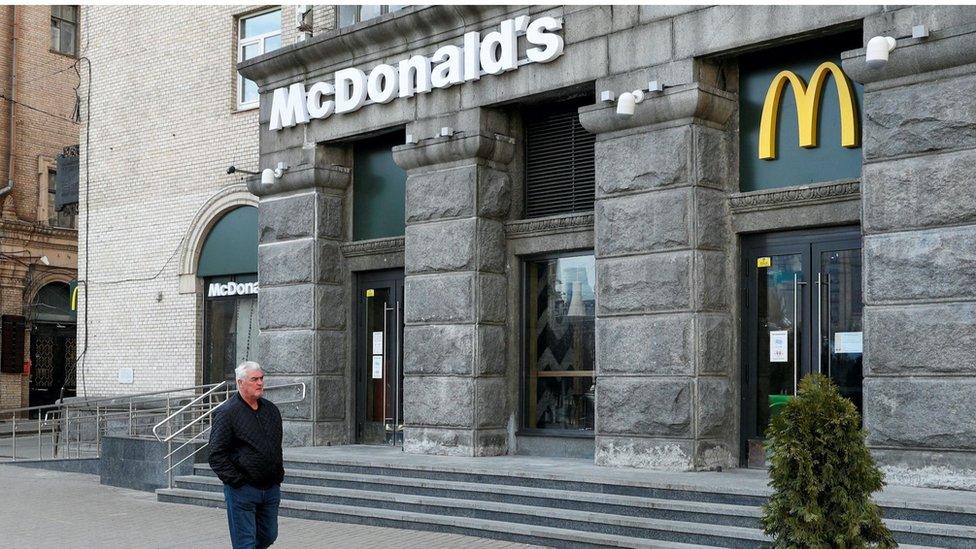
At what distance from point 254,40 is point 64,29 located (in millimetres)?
17230

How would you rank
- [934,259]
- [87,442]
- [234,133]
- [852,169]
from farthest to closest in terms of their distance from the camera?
[87,442]
[234,133]
[852,169]
[934,259]

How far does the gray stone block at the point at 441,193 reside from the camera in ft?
50.0

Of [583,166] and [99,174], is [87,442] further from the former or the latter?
[583,166]

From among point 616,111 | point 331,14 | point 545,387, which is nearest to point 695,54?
point 616,111

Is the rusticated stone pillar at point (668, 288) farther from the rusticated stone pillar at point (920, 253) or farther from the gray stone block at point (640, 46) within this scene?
the rusticated stone pillar at point (920, 253)

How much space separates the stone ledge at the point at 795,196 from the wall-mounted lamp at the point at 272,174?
23.6 ft

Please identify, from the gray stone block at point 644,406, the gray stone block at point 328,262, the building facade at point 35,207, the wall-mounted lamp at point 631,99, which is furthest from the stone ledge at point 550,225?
the building facade at point 35,207

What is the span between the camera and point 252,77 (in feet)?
59.7

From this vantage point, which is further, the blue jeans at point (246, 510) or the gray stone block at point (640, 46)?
the gray stone block at point (640, 46)

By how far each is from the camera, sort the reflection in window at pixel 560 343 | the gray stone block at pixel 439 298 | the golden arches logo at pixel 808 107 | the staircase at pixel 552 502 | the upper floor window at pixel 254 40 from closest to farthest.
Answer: the staircase at pixel 552 502 → the golden arches logo at pixel 808 107 → the reflection in window at pixel 560 343 → the gray stone block at pixel 439 298 → the upper floor window at pixel 254 40

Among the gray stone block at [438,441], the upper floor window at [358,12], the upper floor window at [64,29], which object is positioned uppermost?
the upper floor window at [64,29]

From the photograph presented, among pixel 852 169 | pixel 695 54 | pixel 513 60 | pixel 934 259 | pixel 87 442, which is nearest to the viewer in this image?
pixel 934 259

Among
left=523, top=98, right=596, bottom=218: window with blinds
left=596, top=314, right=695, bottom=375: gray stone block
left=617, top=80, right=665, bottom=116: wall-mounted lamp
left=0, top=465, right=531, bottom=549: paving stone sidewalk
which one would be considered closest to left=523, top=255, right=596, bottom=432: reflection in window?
left=523, top=98, right=596, bottom=218: window with blinds

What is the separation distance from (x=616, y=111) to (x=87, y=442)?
45.5 feet
